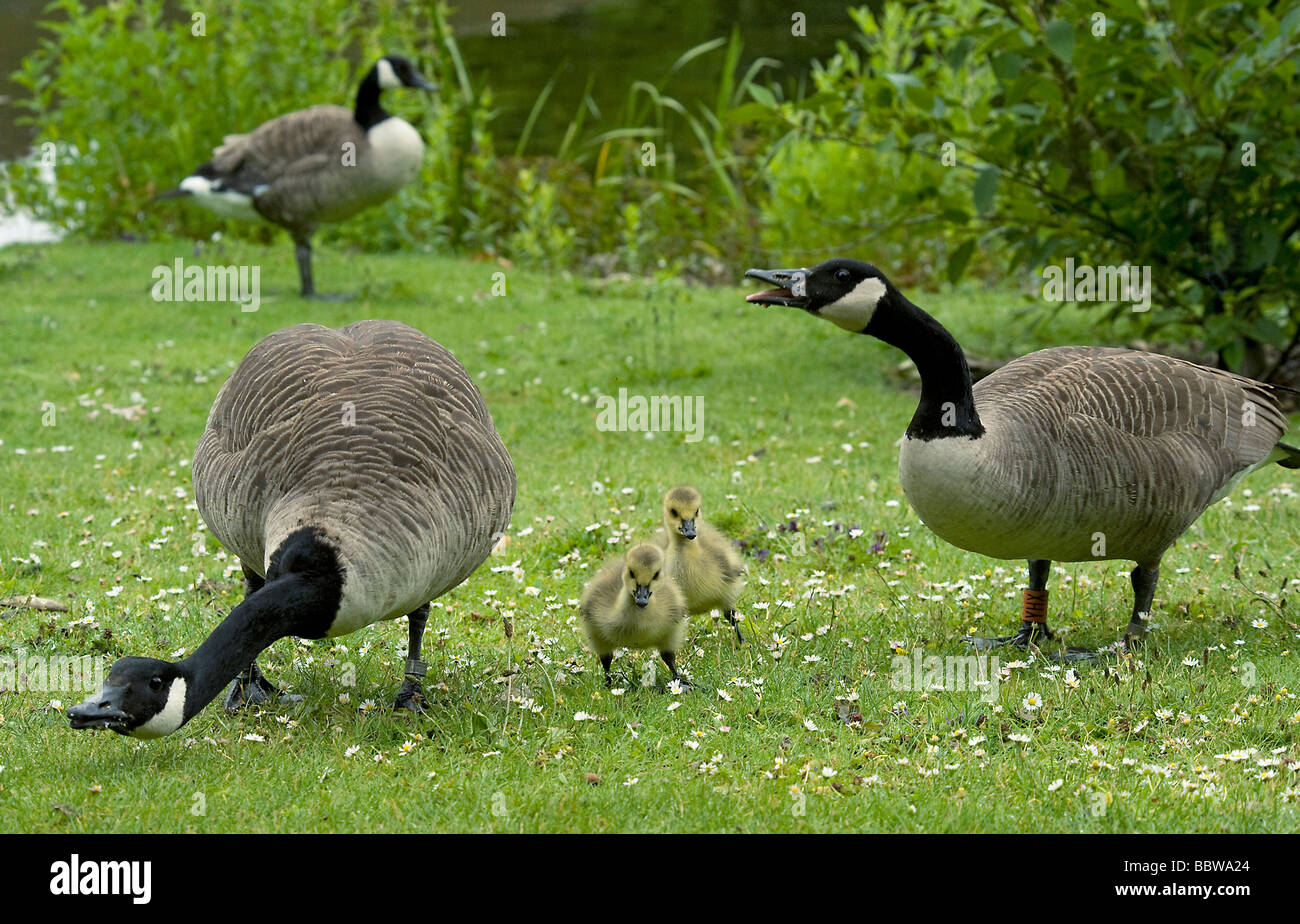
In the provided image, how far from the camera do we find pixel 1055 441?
5.63 m

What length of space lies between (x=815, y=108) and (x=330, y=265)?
721 cm

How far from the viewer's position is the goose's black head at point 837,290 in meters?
5.33

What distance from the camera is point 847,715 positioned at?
17.1 ft

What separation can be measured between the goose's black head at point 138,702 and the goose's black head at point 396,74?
1060 cm

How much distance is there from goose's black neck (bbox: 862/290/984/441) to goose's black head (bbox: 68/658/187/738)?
112 inches

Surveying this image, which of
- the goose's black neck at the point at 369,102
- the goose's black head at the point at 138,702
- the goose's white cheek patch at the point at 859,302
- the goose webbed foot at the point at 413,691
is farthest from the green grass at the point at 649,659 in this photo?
the goose's black neck at the point at 369,102

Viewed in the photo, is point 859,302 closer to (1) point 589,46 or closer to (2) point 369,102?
(2) point 369,102

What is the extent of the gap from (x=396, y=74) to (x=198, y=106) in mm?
3339

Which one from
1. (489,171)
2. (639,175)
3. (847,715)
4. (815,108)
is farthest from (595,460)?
(639,175)

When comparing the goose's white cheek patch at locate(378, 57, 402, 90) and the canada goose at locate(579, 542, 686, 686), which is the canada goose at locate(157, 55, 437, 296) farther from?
the canada goose at locate(579, 542, 686, 686)

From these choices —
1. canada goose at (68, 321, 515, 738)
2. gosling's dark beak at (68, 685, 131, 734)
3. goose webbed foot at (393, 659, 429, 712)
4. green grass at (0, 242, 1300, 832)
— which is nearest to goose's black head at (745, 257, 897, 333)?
canada goose at (68, 321, 515, 738)

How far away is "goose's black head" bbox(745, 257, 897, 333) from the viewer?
5328 mm

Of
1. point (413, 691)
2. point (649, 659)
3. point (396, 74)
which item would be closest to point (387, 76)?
point (396, 74)

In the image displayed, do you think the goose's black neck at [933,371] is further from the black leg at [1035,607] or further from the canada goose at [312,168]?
the canada goose at [312,168]
